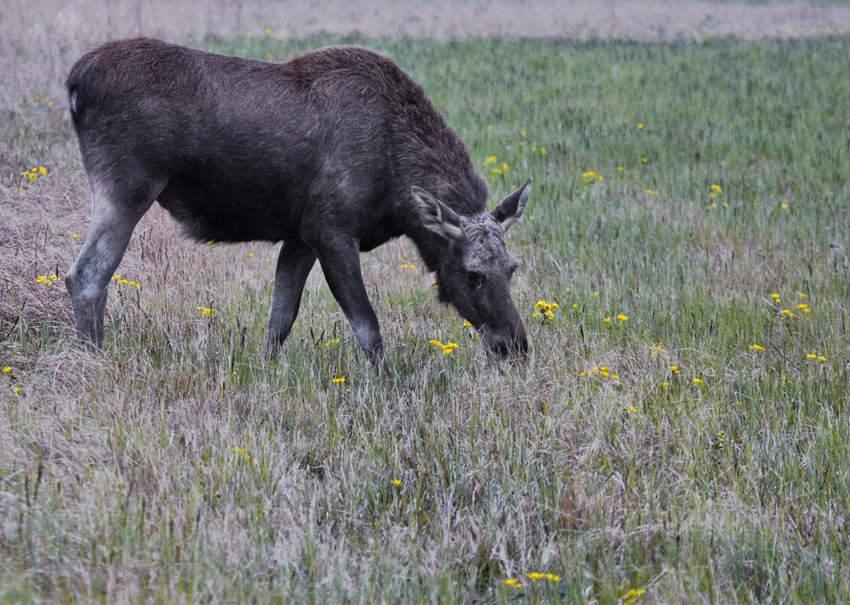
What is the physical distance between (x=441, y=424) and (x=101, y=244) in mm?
2286

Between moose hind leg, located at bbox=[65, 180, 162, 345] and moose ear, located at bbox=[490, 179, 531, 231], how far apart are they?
214 centimetres

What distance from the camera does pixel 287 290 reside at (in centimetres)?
622

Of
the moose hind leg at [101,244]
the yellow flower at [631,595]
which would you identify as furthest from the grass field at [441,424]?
the moose hind leg at [101,244]

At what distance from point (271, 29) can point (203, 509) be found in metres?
20.7

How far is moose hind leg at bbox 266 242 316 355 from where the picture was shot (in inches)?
245

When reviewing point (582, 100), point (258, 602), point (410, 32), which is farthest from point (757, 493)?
point (410, 32)

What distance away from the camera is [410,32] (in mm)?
23016

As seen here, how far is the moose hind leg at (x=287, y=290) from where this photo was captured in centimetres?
622

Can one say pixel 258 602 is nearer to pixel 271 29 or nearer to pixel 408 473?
pixel 408 473

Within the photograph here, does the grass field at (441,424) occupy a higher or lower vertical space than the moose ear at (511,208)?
lower

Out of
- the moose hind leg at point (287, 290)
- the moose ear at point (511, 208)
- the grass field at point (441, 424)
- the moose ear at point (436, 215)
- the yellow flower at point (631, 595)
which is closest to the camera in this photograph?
the yellow flower at point (631, 595)

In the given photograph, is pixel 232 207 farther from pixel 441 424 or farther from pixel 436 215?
pixel 441 424

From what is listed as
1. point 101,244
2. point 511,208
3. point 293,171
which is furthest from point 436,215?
point 101,244

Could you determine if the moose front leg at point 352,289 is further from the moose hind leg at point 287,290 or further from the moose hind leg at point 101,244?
the moose hind leg at point 101,244
